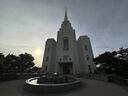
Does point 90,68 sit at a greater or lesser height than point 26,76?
greater

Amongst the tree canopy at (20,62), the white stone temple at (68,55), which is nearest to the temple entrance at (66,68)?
the white stone temple at (68,55)

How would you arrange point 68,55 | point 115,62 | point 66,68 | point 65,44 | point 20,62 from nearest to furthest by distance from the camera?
1. point 115,62
2. point 68,55
3. point 66,68
4. point 65,44
5. point 20,62

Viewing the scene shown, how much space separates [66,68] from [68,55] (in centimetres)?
487

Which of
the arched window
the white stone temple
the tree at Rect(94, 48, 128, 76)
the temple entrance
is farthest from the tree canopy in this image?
the tree at Rect(94, 48, 128, 76)

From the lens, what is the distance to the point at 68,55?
2995cm

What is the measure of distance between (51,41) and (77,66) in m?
13.3

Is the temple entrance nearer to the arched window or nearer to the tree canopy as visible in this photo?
the arched window

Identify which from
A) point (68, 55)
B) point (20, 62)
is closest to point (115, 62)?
point (68, 55)

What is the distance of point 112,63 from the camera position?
852 inches

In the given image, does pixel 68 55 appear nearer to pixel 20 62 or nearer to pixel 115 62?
pixel 115 62

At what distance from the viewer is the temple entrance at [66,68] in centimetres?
3084

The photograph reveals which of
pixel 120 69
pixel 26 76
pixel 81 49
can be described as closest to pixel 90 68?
pixel 81 49

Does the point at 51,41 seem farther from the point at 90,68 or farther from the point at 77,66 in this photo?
the point at 90,68

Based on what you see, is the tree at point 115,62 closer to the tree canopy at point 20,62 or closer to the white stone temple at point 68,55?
the white stone temple at point 68,55
